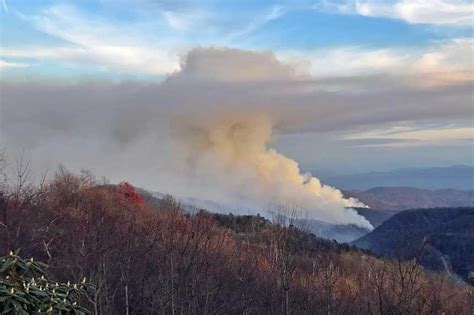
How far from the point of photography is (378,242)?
11356 cm

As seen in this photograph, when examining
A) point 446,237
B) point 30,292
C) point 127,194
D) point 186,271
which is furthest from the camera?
point 446,237

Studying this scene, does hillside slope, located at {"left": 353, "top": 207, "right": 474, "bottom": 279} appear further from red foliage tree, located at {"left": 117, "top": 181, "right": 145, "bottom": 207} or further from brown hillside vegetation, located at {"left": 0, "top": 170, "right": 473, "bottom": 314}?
brown hillside vegetation, located at {"left": 0, "top": 170, "right": 473, "bottom": 314}

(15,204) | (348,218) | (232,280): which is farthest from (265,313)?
(348,218)

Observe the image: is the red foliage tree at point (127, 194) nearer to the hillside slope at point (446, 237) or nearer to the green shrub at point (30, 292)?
the hillside slope at point (446, 237)

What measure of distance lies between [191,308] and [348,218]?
172 metres

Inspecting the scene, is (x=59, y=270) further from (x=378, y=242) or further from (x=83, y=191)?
(x=378, y=242)

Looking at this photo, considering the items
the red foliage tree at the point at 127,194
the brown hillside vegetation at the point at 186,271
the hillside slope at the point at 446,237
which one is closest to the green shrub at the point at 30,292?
the brown hillside vegetation at the point at 186,271

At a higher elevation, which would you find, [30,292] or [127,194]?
[127,194]

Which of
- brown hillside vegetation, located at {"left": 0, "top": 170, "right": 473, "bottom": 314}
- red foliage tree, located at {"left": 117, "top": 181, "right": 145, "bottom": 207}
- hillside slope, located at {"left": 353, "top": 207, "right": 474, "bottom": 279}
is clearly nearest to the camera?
brown hillside vegetation, located at {"left": 0, "top": 170, "right": 473, "bottom": 314}

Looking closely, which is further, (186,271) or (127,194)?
(127,194)

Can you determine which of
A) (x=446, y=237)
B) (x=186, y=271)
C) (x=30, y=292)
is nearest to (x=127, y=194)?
(x=186, y=271)

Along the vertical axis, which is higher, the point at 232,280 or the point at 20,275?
the point at 20,275

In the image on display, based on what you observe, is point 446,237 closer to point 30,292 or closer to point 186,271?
point 186,271

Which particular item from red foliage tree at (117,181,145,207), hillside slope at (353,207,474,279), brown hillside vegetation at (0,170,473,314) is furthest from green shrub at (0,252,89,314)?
Result: hillside slope at (353,207,474,279)
